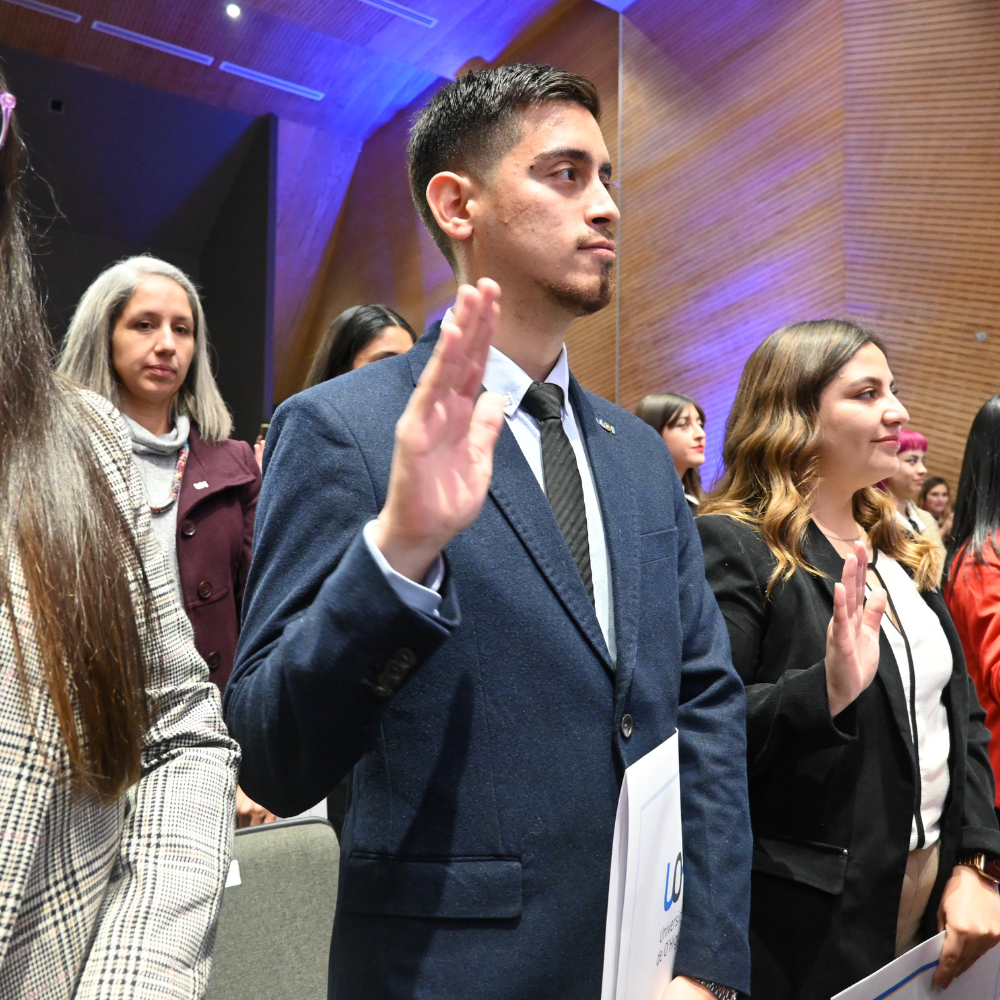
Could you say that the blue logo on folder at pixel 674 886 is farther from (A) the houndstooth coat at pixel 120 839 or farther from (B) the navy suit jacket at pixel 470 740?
(A) the houndstooth coat at pixel 120 839

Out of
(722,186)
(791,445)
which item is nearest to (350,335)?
(791,445)

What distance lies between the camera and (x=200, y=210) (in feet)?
18.9

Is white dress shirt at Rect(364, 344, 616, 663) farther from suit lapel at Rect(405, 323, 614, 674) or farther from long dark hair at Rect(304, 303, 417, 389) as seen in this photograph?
long dark hair at Rect(304, 303, 417, 389)

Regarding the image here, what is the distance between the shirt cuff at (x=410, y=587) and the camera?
83 centimetres

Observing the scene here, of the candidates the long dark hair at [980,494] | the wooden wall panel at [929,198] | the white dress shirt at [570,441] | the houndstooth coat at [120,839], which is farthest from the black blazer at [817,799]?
the wooden wall panel at [929,198]

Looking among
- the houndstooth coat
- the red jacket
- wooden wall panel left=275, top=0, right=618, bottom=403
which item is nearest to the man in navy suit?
the houndstooth coat

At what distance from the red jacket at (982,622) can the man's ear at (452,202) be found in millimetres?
1559

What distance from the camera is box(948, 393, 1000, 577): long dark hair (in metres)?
2.34

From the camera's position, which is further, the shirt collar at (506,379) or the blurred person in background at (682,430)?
the blurred person in background at (682,430)

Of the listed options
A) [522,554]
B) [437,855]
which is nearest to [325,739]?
[437,855]

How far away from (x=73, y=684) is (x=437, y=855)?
1.50ft

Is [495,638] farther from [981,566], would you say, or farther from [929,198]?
[929,198]

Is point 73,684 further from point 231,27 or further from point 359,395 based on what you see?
point 231,27

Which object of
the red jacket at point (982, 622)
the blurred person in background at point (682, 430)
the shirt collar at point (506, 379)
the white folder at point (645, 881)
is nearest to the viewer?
the white folder at point (645, 881)
